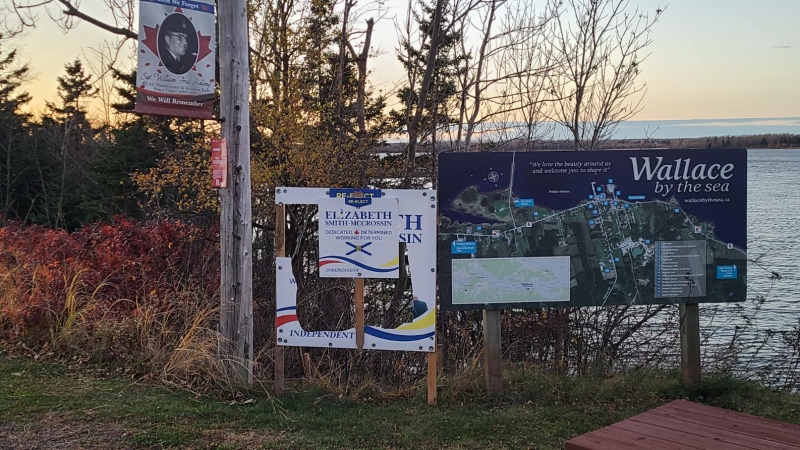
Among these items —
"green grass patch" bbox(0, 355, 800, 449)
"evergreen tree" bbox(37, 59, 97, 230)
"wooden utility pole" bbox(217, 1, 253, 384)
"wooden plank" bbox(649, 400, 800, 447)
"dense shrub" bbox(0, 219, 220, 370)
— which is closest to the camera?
"wooden plank" bbox(649, 400, 800, 447)

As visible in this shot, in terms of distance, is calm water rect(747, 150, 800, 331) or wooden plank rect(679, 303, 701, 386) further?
calm water rect(747, 150, 800, 331)

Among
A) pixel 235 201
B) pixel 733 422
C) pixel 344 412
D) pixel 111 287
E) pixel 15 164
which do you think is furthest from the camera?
pixel 15 164

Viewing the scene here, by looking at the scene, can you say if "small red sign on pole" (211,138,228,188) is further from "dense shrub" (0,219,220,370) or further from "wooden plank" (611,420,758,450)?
"wooden plank" (611,420,758,450)

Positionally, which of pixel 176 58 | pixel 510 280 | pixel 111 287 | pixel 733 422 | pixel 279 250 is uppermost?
pixel 176 58

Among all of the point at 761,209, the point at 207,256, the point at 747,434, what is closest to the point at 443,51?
the point at 207,256

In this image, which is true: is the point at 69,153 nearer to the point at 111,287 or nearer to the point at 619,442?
the point at 111,287

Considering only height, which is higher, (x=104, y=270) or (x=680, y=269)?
(x=680, y=269)

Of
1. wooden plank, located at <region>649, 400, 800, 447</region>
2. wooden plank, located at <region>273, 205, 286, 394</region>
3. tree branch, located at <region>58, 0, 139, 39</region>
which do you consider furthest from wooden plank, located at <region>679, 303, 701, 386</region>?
tree branch, located at <region>58, 0, 139, 39</region>

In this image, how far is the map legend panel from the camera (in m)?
Answer: 5.74

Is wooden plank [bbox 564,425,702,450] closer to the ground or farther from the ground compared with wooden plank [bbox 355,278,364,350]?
closer to the ground

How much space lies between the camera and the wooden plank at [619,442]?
11.1 ft

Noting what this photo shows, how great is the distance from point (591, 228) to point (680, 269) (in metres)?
0.88

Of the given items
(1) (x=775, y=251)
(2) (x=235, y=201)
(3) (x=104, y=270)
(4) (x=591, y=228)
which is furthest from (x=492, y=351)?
(1) (x=775, y=251)

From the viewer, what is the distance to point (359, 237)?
18.4 feet
